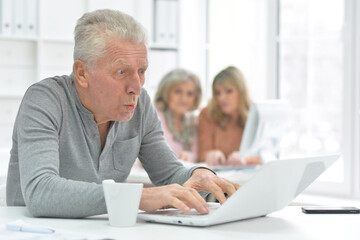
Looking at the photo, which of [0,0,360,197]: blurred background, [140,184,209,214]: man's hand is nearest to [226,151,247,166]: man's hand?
[0,0,360,197]: blurred background

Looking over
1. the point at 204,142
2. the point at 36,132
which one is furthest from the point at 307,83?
the point at 36,132

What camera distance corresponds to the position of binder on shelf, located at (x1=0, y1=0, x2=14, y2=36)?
383cm

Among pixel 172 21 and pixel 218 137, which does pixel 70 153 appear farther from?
pixel 172 21

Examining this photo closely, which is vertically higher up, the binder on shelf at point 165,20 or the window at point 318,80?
the binder on shelf at point 165,20

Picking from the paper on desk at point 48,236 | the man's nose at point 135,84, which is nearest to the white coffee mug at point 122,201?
the paper on desk at point 48,236

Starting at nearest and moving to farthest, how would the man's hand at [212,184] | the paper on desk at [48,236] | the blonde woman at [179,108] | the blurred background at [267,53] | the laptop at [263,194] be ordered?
the paper on desk at [48,236] → the laptop at [263,194] → the man's hand at [212,184] → the blonde woman at [179,108] → the blurred background at [267,53]

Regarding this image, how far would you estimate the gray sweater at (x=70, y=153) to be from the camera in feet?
4.40

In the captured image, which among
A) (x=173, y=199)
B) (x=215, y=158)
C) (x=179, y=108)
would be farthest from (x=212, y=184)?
(x=179, y=108)

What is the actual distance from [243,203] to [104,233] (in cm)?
30

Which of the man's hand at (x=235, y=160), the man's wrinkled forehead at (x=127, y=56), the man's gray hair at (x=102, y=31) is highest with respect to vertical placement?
the man's gray hair at (x=102, y=31)

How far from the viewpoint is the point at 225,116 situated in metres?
3.70

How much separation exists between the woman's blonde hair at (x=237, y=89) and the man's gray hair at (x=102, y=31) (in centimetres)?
206

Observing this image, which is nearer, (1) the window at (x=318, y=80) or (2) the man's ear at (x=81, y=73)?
(2) the man's ear at (x=81, y=73)

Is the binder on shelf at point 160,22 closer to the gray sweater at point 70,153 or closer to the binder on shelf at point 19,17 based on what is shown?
the binder on shelf at point 19,17
